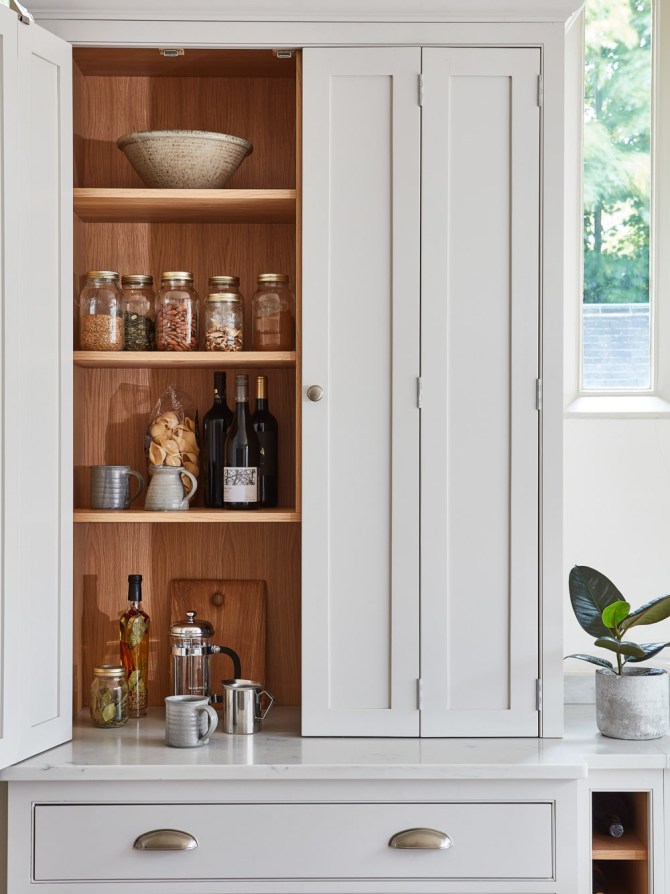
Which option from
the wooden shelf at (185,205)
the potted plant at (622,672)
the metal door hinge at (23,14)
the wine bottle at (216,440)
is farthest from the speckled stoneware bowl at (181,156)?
the potted plant at (622,672)

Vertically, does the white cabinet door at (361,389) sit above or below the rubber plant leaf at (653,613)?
above

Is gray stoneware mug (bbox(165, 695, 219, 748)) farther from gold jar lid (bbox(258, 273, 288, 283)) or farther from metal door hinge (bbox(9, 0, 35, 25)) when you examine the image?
metal door hinge (bbox(9, 0, 35, 25))

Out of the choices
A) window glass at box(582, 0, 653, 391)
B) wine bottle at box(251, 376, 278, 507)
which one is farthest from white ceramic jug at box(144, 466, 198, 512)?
window glass at box(582, 0, 653, 391)

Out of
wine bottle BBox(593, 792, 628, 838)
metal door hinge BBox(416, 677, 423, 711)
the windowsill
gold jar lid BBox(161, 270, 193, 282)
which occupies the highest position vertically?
gold jar lid BBox(161, 270, 193, 282)

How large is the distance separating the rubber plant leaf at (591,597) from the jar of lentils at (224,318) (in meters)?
0.92

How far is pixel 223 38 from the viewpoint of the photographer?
1961 mm

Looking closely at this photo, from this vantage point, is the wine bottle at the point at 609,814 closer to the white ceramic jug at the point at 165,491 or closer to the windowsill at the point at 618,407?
the windowsill at the point at 618,407

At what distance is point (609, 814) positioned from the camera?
1.98m

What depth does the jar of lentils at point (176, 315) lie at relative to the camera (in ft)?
6.83

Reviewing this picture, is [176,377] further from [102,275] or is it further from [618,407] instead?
[618,407]

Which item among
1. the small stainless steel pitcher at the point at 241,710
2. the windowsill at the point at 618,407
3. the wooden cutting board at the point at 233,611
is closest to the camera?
the small stainless steel pitcher at the point at 241,710

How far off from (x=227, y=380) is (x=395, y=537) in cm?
63

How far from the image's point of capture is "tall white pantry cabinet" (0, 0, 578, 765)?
195 centimetres

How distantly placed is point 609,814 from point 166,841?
0.94 metres
